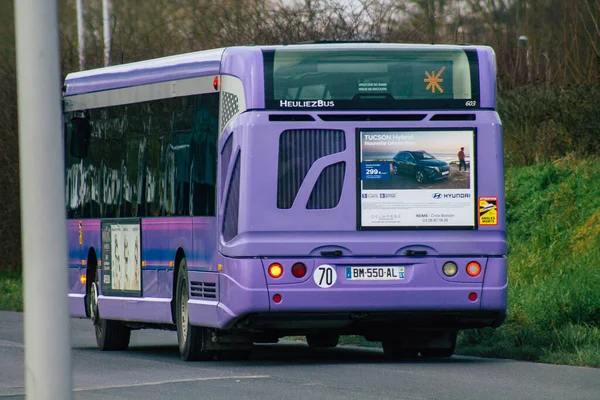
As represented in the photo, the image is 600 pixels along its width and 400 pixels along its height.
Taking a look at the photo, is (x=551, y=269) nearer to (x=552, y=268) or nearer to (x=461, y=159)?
(x=552, y=268)

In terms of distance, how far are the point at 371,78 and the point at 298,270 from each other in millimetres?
1983

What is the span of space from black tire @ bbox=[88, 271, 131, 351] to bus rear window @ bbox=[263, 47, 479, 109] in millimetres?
4881

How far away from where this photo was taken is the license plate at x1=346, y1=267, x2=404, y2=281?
14.9 metres

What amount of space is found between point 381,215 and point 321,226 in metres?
0.58

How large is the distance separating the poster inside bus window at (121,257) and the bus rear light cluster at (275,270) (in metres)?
2.94

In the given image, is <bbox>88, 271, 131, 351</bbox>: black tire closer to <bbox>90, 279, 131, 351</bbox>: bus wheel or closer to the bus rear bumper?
<bbox>90, 279, 131, 351</bbox>: bus wheel

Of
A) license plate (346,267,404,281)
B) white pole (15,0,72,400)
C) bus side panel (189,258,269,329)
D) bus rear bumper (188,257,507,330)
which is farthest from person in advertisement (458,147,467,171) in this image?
white pole (15,0,72,400)

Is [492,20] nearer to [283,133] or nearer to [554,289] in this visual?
[554,289]

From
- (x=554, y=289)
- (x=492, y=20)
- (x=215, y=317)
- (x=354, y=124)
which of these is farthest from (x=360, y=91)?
(x=492, y=20)

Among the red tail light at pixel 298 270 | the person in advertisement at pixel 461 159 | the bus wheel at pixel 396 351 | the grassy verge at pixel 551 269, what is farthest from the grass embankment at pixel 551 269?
the red tail light at pixel 298 270

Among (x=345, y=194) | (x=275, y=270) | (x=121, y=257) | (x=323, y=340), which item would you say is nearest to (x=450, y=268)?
(x=345, y=194)

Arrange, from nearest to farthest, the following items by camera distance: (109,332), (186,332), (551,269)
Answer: (186,332) → (109,332) → (551,269)

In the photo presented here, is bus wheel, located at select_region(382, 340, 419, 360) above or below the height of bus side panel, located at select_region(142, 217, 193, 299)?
below

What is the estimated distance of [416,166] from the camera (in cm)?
1502
